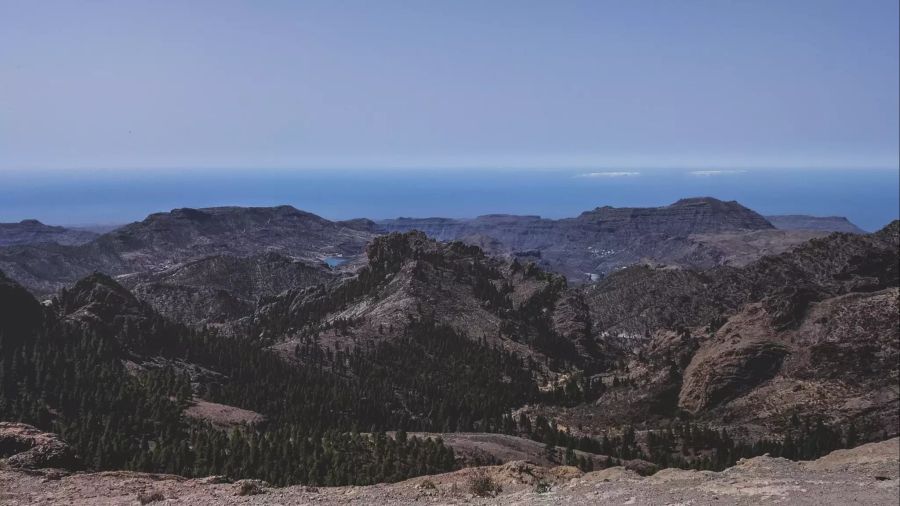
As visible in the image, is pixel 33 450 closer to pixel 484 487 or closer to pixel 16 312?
pixel 484 487

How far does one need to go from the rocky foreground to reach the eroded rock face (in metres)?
1.67

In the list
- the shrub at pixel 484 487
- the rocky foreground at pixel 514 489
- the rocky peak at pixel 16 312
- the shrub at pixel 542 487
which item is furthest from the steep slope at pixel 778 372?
the rocky peak at pixel 16 312

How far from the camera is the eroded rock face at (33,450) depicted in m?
42.8

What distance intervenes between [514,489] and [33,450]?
32.7m

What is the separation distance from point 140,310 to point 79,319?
70.6 ft

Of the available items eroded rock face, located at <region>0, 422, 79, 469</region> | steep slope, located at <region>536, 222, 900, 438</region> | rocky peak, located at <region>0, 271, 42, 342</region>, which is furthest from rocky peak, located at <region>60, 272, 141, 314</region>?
eroded rock face, located at <region>0, 422, 79, 469</region>

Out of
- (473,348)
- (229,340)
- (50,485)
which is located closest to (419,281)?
(473,348)

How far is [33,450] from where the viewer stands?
145 ft

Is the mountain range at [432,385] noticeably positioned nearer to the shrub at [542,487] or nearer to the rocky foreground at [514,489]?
the rocky foreground at [514,489]

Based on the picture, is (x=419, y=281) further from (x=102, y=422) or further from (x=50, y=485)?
(x=50, y=485)

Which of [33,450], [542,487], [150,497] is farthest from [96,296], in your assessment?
[542,487]

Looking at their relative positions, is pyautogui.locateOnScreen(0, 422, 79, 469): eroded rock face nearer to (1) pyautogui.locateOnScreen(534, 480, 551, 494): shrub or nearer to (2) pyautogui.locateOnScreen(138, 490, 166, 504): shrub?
(2) pyautogui.locateOnScreen(138, 490, 166, 504): shrub

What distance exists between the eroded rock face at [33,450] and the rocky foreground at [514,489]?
167 centimetres

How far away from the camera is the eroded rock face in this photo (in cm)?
4284
